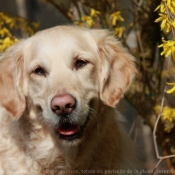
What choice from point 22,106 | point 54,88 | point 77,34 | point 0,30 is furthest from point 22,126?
point 0,30

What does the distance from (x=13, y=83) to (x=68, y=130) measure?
0.61m

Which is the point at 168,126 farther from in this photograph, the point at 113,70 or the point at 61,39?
the point at 61,39

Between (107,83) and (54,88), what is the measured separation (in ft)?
1.76

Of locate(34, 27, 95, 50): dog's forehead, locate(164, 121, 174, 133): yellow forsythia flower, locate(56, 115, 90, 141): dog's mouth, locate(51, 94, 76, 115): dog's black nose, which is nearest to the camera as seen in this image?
locate(51, 94, 76, 115): dog's black nose

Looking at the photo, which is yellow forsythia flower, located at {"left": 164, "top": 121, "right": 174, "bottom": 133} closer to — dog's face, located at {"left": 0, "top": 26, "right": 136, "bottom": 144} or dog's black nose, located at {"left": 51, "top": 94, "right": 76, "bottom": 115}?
dog's face, located at {"left": 0, "top": 26, "right": 136, "bottom": 144}

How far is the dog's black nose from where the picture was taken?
10.6ft

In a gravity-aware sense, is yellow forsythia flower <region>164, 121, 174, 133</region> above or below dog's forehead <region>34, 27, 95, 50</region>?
below

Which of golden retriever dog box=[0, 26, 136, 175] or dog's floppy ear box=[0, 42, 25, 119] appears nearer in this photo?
golden retriever dog box=[0, 26, 136, 175]

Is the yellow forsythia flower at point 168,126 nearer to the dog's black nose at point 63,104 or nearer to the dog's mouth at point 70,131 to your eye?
the dog's mouth at point 70,131

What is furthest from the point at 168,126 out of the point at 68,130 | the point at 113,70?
the point at 68,130

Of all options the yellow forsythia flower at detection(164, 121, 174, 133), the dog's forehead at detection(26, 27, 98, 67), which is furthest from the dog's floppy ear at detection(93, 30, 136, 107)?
the yellow forsythia flower at detection(164, 121, 174, 133)

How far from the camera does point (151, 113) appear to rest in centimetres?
500

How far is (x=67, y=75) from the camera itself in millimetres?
3453

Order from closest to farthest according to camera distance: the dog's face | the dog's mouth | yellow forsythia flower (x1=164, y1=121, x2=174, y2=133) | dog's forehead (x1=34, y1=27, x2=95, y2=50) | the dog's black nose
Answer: the dog's black nose, the dog's face, the dog's mouth, dog's forehead (x1=34, y1=27, x2=95, y2=50), yellow forsythia flower (x1=164, y1=121, x2=174, y2=133)
